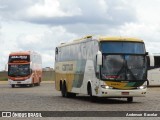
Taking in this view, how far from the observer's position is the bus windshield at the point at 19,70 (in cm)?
5832

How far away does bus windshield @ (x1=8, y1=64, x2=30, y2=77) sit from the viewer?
58.3 meters

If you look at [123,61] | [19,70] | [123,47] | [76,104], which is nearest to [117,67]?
[123,61]

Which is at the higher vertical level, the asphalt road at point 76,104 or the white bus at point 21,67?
the white bus at point 21,67

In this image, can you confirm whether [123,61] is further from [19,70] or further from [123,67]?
[19,70]

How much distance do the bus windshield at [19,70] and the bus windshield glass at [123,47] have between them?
102 ft

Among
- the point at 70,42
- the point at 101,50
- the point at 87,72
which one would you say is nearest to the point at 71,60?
the point at 70,42

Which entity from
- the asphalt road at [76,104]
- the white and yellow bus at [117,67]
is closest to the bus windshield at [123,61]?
the white and yellow bus at [117,67]

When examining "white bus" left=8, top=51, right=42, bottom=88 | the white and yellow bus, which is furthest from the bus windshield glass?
"white bus" left=8, top=51, right=42, bottom=88

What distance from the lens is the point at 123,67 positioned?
27.5 meters

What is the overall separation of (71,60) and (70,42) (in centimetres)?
123

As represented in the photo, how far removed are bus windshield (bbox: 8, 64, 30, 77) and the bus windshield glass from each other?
31.1 m

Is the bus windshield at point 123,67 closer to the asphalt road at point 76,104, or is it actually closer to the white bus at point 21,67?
the asphalt road at point 76,104

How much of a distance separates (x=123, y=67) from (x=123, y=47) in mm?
989

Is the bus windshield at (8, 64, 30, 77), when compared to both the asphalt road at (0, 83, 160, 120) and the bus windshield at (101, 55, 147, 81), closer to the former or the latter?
the asphalt road at (0, 83, 160, 120)
